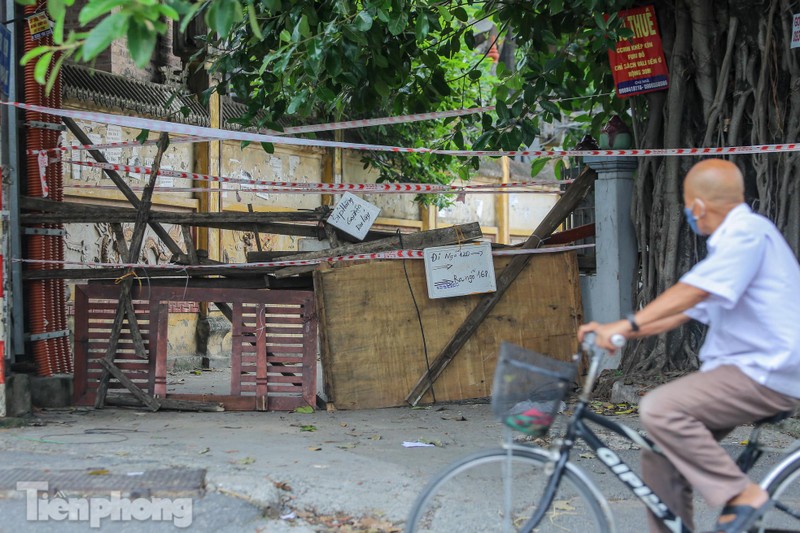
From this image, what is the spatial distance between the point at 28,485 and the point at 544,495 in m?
2.87

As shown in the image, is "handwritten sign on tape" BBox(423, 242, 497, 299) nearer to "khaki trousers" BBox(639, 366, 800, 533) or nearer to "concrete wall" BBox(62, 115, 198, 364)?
"concrete wall" BBox(62, 115, 198, 364)

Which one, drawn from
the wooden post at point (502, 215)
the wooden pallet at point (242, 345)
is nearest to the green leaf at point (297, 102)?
the wooden pallet at point (242, 345)

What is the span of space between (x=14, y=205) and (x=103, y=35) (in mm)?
5430

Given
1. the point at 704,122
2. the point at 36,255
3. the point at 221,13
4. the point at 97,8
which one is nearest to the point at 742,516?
the point at 221,13

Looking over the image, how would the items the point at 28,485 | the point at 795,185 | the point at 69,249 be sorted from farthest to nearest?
the point at 69,249
the point at 795,185
the point at 28,485

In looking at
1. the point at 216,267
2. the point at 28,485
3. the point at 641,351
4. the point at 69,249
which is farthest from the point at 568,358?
the point at 69,249

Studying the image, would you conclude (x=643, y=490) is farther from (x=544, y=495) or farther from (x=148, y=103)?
(x=148, y=103)

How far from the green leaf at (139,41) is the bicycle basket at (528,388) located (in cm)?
161

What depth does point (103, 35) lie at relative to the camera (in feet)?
10.3

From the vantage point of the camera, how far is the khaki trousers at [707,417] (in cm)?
328

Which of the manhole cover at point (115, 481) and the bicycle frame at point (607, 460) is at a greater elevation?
the bicycle frame at point (607, 460)

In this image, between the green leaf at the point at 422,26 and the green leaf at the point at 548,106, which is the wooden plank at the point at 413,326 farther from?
the green leaf at the point at 422,26

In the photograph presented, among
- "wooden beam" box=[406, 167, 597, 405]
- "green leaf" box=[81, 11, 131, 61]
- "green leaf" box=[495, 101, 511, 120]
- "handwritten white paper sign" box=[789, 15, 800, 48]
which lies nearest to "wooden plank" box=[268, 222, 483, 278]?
"wooden beam" box=[406, 167, 597, 405]

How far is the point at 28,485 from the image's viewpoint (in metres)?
4.89
